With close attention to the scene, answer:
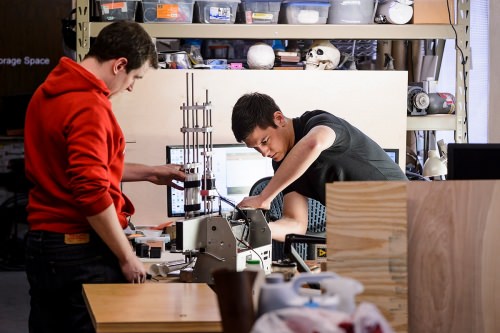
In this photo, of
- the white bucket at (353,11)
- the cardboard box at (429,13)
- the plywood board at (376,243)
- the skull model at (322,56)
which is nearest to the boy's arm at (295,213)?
the skull model at (322,56)

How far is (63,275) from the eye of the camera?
8.86ft

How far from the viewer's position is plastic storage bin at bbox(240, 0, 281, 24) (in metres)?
4.38

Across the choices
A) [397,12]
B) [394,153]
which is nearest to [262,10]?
[397,12]

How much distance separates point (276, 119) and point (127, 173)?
600 millimetres

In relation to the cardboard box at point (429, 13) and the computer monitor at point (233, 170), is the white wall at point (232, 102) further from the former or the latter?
the cardboard box at point (429, 13)

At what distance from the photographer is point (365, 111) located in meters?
4.52

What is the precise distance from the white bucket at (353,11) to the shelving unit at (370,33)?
0.06 metres

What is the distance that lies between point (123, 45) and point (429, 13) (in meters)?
2.12

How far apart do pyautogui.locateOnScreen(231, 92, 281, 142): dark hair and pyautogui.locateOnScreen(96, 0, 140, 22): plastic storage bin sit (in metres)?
1.14

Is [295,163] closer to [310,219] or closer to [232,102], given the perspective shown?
[310,219]

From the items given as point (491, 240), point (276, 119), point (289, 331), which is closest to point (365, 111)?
point (276, 119)

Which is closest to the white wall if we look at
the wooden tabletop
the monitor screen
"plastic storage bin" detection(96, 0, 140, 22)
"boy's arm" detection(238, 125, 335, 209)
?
the monitor screen

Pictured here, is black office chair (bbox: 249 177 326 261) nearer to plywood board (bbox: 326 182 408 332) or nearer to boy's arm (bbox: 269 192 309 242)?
boy's arm (bbox: 269 192 309 242)

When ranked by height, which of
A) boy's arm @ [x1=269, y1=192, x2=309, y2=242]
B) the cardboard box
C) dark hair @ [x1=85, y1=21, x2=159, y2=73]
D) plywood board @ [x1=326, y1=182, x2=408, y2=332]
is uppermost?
the cardboard box
